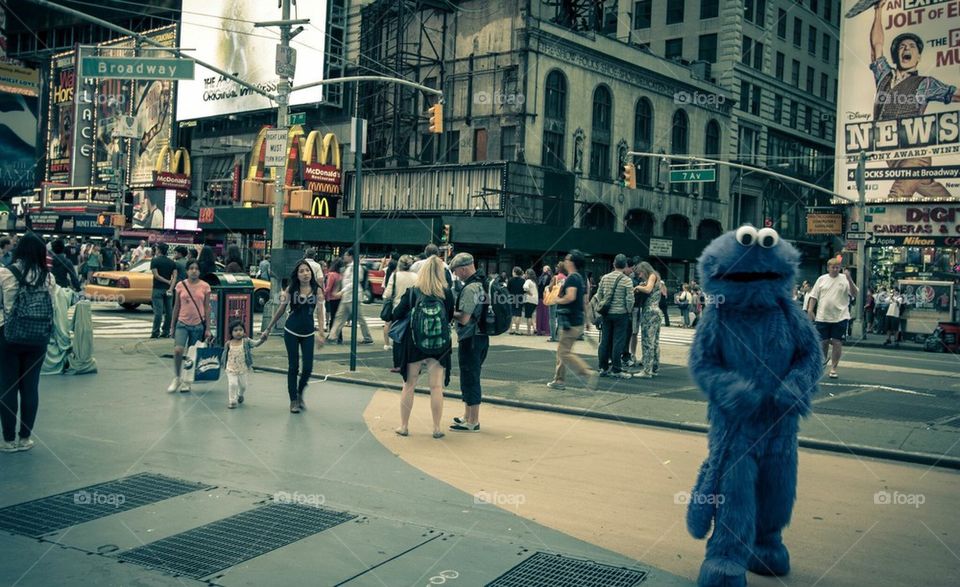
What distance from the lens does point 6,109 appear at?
66625 mm

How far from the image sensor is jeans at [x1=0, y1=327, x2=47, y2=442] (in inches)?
291

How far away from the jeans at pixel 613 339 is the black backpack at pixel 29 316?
26.7 ft

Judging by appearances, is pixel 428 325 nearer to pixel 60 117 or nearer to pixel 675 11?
pixel 675 11

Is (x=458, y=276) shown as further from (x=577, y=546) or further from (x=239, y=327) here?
(x=577, y=546)

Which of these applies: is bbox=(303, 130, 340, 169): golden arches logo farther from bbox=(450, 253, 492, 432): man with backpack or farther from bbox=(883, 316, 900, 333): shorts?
bbox=(450, 253, 492, 432): man with backpack

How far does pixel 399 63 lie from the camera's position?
46.1 m

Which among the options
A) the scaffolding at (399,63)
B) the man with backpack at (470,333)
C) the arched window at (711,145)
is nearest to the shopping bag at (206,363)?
the man with backpack at (470,333)

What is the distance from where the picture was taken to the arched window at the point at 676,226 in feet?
170

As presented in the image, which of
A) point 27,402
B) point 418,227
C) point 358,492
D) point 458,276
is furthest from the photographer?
point 418,227

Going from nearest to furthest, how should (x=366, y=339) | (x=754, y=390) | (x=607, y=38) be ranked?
(x=754, y=390) → (x=366, y=339) → (x=607, y=38)

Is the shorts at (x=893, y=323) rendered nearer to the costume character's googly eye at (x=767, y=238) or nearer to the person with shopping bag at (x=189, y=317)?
the person with shopping bag at (x=189, y=317)

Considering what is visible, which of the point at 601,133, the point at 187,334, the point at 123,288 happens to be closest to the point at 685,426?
the point at 187,334

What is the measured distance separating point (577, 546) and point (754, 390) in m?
1.54

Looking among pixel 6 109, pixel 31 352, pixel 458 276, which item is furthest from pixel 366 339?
pixel 6 109
